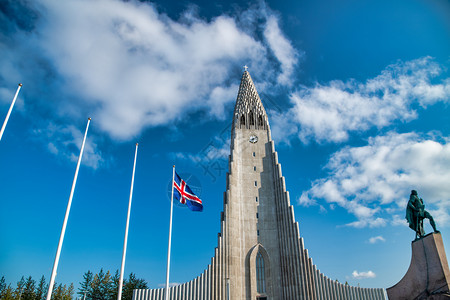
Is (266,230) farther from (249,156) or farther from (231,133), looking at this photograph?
(231,133)

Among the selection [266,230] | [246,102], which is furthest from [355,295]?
[246,102]

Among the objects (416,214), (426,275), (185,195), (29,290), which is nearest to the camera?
(426,275)

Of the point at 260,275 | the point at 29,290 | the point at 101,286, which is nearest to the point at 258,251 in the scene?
the point at 260,275

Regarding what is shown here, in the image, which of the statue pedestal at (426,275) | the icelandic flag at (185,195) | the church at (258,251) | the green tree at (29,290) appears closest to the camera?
the statue pedestal at (426,275)

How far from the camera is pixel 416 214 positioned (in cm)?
1967

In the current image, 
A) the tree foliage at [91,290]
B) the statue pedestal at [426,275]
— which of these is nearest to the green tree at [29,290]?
the tree foliage at [91,290]

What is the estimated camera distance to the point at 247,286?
33.1 metres

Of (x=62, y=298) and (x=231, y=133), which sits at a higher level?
(x=231, y=133)

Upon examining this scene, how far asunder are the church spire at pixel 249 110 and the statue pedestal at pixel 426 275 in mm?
30628

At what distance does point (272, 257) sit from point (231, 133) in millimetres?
21870

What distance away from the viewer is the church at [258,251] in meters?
31.4

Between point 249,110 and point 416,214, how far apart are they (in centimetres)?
3232

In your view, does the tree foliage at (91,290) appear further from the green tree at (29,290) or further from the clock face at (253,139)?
the clock face at (253,139)

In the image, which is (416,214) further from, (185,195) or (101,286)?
(101,286)
